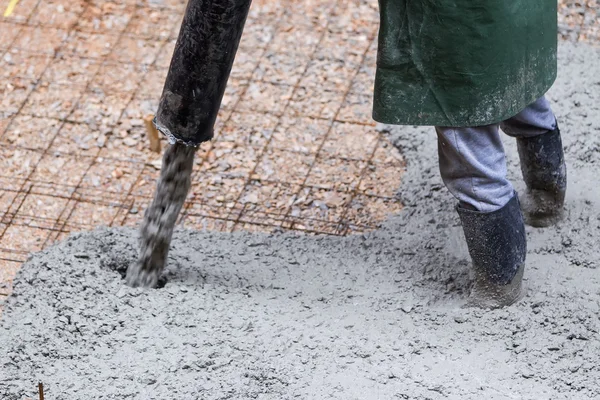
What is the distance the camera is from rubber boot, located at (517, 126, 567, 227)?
2830 millimetres

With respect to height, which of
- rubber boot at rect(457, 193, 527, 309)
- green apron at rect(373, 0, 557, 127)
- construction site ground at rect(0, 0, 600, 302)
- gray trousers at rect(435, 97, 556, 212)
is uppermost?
green apron at rect(373, 0, 557, 127)

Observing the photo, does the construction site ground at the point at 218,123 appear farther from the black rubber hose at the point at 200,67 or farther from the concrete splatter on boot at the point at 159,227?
the black rubber hose at the point at 200,67

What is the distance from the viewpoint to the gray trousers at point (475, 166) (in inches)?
96.9

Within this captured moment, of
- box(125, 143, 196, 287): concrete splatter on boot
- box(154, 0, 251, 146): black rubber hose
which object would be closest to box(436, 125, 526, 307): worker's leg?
box(154, 0, 251, 146): black rubber hose

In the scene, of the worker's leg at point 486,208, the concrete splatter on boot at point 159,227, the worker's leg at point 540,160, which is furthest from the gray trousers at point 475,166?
the concrete splatter on boot at point 159,227

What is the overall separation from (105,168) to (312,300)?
110 cm

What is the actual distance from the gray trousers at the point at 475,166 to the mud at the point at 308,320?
0.31m

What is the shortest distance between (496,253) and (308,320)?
1.74 feet

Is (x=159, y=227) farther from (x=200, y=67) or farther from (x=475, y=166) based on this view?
(x=475, y=166)

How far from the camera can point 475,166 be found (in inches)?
97.0

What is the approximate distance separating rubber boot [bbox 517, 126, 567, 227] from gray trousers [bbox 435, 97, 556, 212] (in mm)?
309

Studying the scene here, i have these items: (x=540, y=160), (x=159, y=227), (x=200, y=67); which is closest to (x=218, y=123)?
(x=159, y=227)

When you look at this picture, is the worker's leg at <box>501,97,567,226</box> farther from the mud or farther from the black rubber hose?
the black rubber hose

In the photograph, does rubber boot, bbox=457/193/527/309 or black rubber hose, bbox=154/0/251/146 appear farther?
rubber boot, bbox=457/193/527/309
